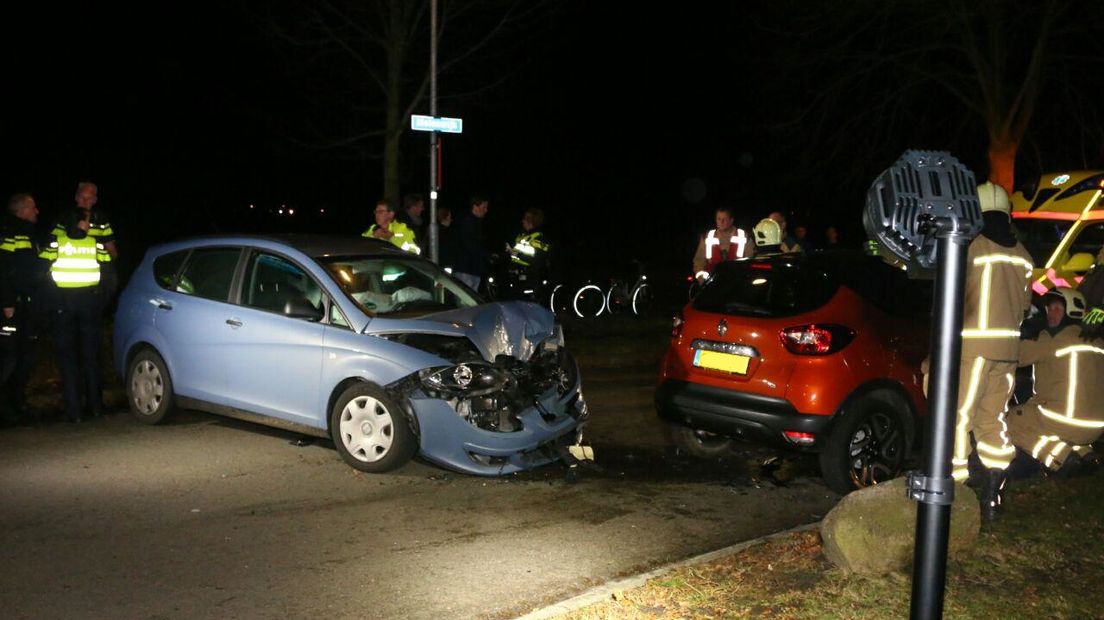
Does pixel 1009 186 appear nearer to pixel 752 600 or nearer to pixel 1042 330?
pixel 1042 330

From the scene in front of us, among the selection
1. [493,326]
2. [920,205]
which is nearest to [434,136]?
[493,326]

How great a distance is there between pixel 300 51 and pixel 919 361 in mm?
14408

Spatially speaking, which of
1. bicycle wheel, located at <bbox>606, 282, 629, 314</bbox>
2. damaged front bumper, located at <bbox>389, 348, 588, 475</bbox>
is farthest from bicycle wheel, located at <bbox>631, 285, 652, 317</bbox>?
damaged front bumper, located at <bbox>389, 348, 588, 475</bbox>

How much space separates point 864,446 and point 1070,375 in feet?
4.47

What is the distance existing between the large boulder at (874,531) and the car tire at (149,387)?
222 inches

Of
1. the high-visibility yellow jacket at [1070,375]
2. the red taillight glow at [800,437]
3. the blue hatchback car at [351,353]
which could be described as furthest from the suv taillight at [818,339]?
the blue hatchback car at [351,353]

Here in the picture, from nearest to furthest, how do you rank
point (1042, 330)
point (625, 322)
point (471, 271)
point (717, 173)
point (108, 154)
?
point (1042, 330)
point (471, 271)
point (625, 322)
point (108, 154)
point (717, 173)

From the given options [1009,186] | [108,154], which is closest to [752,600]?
[1009,186]

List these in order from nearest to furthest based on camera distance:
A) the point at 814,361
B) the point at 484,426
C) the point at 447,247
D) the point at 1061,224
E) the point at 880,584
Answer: the point at 880,584 → the point at 814,361 → the point at 484,426 → the point at 1061,224 → the point at 447,247

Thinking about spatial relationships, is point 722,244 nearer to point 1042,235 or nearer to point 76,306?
point 1042,235

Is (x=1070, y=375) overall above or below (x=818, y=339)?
below

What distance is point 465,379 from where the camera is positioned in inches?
290

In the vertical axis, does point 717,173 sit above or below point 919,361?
above

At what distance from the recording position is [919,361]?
293 inches
